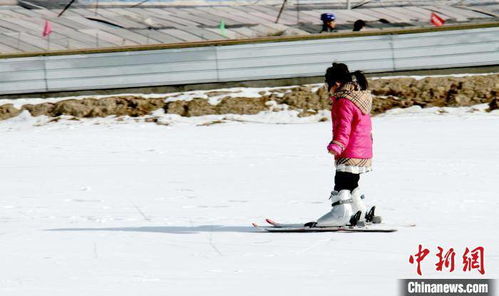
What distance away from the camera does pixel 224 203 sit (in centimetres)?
1066

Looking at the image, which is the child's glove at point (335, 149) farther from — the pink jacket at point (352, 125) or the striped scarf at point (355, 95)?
the striped scarf at point (355, 95)

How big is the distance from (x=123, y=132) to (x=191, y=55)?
2.86 meters

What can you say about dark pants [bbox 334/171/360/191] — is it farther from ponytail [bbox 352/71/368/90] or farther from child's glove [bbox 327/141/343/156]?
ponytail [bbox 352/71/368/90]

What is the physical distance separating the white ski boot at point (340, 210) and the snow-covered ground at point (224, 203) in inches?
5.1

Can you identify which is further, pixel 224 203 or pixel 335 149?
pixel 224 203

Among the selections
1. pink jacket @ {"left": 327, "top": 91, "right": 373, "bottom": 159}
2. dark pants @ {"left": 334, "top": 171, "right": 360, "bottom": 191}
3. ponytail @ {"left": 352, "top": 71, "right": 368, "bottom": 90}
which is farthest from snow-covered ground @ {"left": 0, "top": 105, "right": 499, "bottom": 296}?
ponytail @ {"left": 352, "top": 71, "right": 368, "bottom": 90}

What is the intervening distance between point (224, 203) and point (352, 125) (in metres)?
2.68

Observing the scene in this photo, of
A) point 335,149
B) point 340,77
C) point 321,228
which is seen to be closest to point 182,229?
point 321,228

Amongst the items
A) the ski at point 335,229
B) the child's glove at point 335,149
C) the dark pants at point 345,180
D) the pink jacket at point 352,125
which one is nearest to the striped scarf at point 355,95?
the pink jacket at point 352,125

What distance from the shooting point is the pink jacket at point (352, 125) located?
26.8ft

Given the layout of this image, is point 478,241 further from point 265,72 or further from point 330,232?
point 265,72

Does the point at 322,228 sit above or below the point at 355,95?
below

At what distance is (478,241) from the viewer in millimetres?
7938

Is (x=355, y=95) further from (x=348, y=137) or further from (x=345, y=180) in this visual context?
(x=345, y=180)
